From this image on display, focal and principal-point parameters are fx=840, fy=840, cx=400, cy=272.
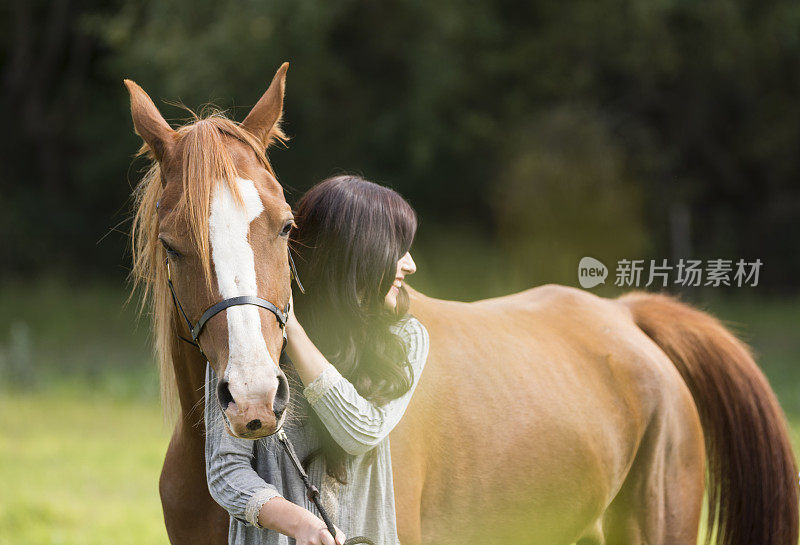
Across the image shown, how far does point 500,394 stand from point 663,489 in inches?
32.9

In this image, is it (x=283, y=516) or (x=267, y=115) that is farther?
(x=267, y=115)

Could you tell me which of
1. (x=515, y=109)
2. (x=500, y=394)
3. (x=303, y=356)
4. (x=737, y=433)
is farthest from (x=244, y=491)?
(x=515, y=109)

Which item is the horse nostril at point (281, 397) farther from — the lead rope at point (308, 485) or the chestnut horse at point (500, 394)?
the lead rope at point (308, 485)

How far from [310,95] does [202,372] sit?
11328mm

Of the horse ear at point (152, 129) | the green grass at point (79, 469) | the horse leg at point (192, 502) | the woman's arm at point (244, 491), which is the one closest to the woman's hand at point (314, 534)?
the woman's arm at point (244, 491)

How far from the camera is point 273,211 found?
1887 millimetres

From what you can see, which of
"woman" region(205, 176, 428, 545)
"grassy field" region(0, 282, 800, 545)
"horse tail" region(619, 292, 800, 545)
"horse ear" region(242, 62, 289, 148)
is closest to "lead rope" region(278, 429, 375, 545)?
"woman" region(205, 176, 428, 545)

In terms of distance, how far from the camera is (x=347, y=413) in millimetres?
1911

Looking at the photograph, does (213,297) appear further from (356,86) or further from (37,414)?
(356,86)

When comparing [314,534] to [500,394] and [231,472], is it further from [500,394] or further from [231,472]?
[500,394]

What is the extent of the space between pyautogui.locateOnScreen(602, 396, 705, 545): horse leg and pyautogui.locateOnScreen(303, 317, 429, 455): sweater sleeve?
1326 mm

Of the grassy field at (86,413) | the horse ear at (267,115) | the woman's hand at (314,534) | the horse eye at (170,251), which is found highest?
the horse ear at (267,115)

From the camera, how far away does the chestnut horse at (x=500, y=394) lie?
6.00 ft

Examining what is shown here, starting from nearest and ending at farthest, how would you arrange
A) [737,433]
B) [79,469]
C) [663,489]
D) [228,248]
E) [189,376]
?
[228,248] < [189,376] < [663,489] < [737,433] < [79,469]
